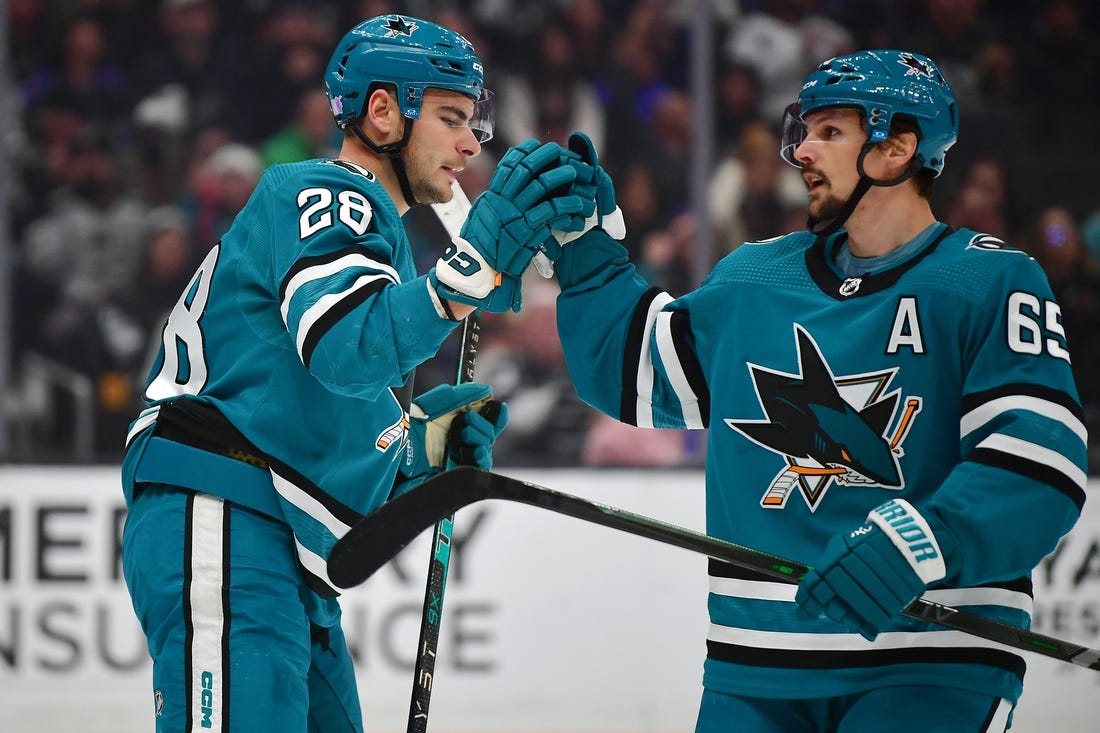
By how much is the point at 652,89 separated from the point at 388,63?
11.2ft

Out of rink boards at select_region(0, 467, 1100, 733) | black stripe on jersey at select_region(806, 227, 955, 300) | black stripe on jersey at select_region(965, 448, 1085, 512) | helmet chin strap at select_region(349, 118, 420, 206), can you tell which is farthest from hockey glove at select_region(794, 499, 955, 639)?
rink boards at select_region(0, 467, 1100, 733)

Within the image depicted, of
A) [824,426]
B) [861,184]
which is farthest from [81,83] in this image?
[824,426]

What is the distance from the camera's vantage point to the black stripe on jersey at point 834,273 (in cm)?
194

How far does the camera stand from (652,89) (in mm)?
5512

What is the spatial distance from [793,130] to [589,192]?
1.08 feet

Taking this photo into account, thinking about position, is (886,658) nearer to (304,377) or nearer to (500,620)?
(304,377)

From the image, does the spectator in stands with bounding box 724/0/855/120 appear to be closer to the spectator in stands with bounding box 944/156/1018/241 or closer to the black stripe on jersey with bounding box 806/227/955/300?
the spectator in stands with bounding box 944/156/1018/241

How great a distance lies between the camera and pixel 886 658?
6.13ft

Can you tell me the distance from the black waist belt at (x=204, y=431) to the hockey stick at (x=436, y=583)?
0.36 metres

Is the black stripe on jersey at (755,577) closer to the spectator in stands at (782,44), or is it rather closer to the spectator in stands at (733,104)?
the spectator in stands at (733,104)

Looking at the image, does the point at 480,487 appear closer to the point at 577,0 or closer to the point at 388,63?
the point at 388,63

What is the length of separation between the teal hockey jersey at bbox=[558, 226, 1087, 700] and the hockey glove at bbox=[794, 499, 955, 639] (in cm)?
4

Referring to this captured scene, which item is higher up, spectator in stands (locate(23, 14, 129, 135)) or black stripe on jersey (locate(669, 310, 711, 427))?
spectator in stands (locate(23, 14, 129, 135))

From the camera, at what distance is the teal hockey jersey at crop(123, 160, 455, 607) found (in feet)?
6.37
